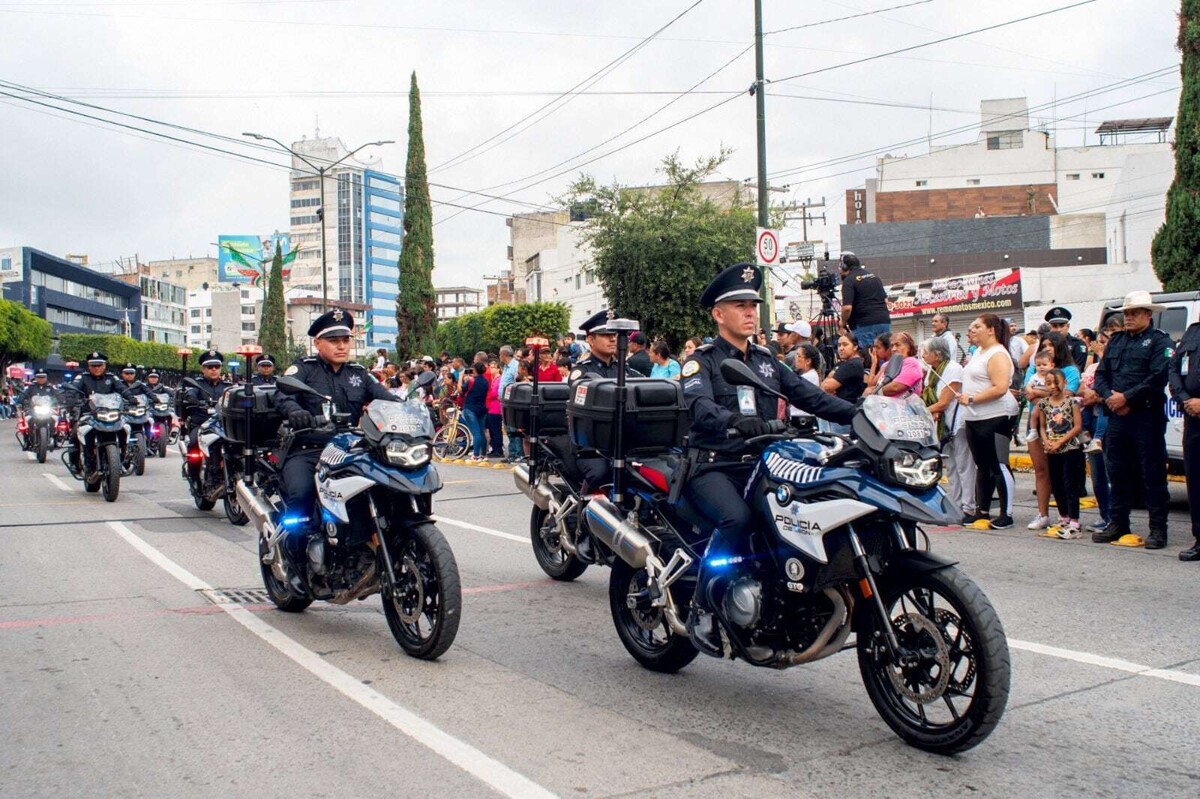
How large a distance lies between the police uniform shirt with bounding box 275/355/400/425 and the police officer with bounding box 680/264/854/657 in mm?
2725

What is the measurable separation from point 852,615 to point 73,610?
18.6ft

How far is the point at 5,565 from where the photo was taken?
9.63 meters

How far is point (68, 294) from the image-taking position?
110m

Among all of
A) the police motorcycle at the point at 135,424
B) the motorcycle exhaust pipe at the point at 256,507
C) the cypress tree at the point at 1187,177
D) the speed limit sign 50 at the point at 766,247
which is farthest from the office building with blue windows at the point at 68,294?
the motorcycle exhaust pipe at the point at 256,507

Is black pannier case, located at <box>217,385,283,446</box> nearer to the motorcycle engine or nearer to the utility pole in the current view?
the motorcycle engine

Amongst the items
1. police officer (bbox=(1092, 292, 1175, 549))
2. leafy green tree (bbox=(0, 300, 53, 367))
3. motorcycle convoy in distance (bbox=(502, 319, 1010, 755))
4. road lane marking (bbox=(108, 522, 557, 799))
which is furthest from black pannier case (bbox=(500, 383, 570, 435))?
leafy green tree (bbox=(0, 300, 53, 367))

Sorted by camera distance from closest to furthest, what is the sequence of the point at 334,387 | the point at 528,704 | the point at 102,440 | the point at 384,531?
the point at 528,704 < the point at 384,531 < the point at 334,387 < the point at 102,440

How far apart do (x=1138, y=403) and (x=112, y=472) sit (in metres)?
12.5

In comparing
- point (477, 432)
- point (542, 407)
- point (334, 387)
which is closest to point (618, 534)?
point (334, 387)

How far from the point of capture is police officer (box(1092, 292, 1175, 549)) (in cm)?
934

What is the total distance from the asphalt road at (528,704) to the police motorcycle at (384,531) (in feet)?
0.92

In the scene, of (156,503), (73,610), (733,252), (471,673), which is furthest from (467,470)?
(733,252)

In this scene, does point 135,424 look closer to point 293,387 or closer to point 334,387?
point 334,387

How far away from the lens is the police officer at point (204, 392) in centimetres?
1501
